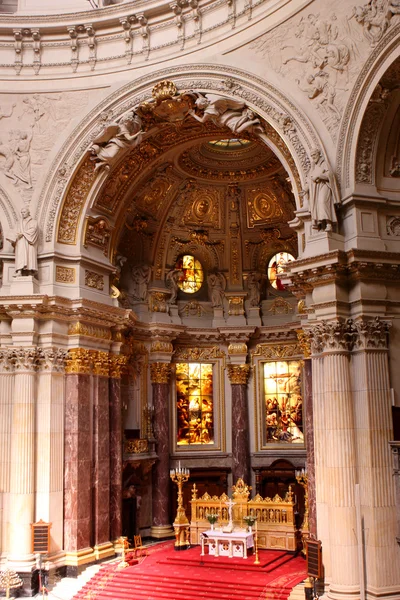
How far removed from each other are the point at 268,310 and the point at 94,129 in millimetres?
9828

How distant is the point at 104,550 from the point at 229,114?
1310 centimetres

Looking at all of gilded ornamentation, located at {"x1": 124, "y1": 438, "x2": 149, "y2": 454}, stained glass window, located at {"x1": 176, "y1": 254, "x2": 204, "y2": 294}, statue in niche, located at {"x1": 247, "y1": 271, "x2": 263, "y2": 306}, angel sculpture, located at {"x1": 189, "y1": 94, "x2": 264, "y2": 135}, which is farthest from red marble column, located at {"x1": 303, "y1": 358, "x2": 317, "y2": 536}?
stained glass window, located at {"x1": 176, "y1": 254, "x2": 204, "y2": 294}

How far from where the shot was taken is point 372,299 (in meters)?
16.3

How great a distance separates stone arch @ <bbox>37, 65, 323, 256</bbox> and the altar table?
9.58 meters

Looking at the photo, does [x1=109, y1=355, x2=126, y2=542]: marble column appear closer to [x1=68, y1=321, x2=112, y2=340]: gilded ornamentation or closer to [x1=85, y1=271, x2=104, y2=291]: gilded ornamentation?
[x1=68, y1=321, x2=112, y2=340]: gilded ornamentation

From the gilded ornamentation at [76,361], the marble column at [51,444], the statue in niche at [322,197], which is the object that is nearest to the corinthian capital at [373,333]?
the statue in niche at [322,197]

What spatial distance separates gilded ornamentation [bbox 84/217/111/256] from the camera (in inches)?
877

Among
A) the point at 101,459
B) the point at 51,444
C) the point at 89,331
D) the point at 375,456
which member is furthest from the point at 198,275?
the point at 375,456

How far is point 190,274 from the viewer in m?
28.1

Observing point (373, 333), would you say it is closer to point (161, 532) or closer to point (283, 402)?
point (283, 402)

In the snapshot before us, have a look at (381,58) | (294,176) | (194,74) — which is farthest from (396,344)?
(194,74)

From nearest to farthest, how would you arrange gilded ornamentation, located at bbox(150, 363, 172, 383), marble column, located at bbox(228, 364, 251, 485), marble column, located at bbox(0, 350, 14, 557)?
marble column, located at bbox(0, 350, 14, 557) → marble column, located at bbox(228, 364, 251, 485) → gilded ornamentation, located at bbox(150, 363, 172, 383)

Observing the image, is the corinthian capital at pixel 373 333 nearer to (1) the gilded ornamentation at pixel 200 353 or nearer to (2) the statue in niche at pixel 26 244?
(2) the statue in niche at pixel 26 244

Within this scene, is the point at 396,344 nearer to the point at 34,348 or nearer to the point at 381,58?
the point at 381,58
